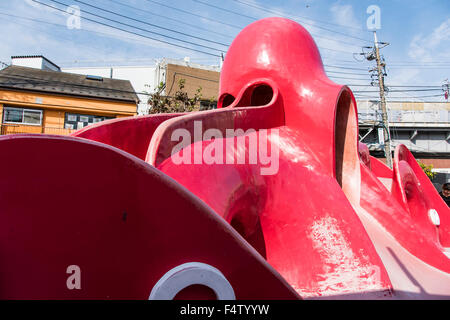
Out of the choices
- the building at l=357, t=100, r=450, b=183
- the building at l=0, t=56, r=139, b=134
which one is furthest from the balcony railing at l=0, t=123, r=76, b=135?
the building at l=357, t=100, r=450, b=183

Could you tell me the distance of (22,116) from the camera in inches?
664

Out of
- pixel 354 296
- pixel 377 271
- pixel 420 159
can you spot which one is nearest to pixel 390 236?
pixel 377 271

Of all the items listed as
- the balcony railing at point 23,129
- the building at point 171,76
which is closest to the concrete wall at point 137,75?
the building at point 171,76

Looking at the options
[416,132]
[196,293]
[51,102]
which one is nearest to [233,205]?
[196,293]

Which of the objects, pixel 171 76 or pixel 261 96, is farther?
pixel 171 76

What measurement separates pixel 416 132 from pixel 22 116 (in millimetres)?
29053

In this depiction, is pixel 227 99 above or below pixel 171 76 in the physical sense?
below

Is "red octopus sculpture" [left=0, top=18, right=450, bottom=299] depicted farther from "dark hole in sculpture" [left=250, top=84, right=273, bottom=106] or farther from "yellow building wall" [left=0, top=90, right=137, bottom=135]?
"yellow building wall" [left=0, top=90, right=137, bottom=135]

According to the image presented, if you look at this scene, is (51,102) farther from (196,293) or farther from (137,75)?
(196,293)

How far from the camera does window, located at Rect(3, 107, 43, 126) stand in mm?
16656

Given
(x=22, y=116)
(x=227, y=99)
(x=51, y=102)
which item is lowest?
(x=227, y=99)

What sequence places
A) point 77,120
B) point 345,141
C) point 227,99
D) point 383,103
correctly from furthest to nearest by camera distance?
1. point 383,103
2. point 77,120
3. point 227,99
4. point 345,141

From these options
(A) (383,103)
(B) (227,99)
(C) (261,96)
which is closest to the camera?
(B) (227,99)
